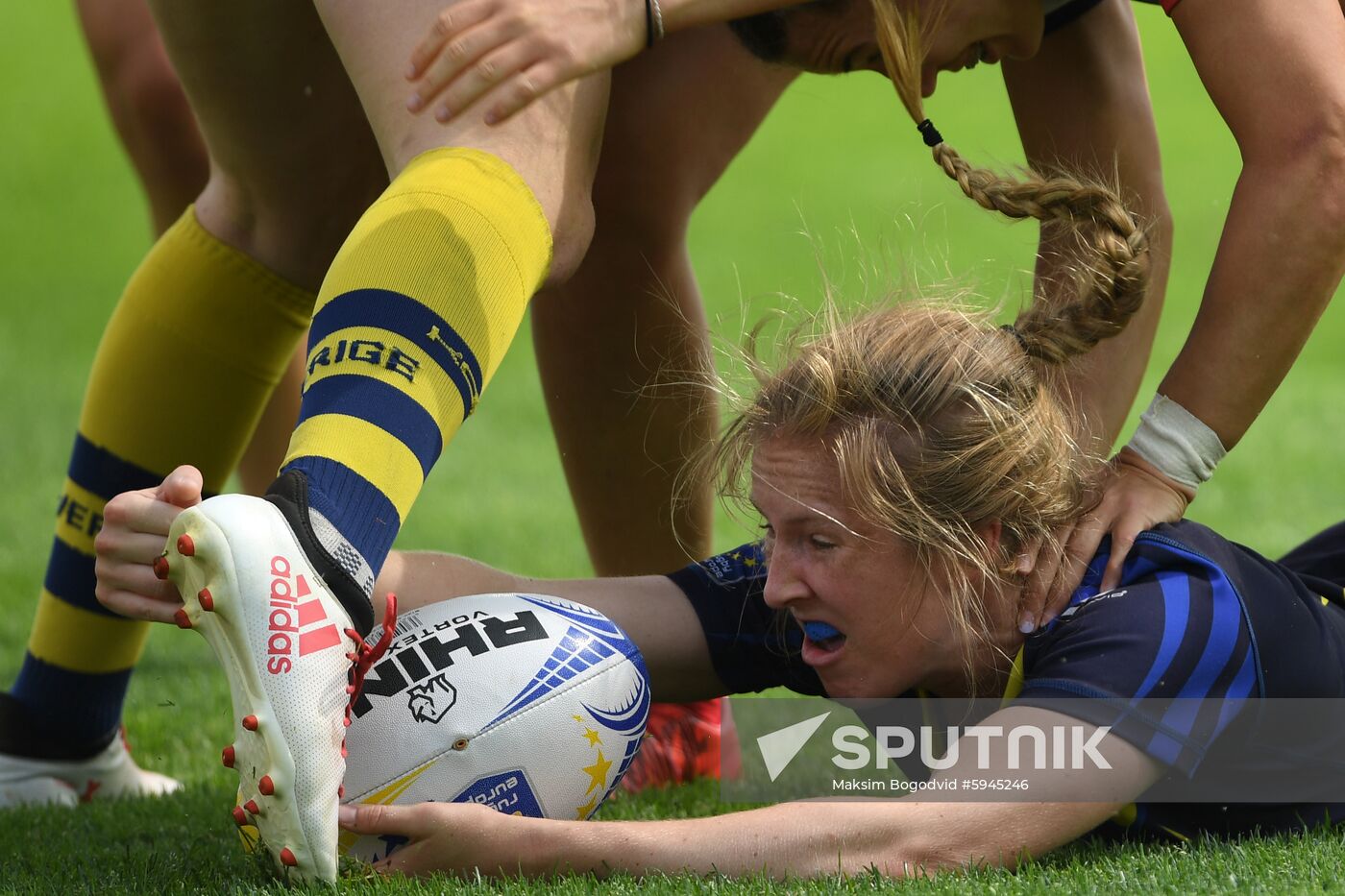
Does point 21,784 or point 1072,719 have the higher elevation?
point 1072,719

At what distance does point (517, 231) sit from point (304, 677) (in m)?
0.61

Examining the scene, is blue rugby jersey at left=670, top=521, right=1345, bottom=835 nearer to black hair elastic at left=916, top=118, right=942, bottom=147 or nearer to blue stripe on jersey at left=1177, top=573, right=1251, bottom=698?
blue stripe on jersey at left=1177, top=573, right=1251, bottom=698

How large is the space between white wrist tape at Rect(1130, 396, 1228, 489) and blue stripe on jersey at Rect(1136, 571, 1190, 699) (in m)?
0.23

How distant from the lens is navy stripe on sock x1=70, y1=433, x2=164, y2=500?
8.70ft

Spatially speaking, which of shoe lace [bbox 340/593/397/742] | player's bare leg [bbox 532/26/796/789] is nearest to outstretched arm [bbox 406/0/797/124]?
shoe lace [bbox 340/593/397/742]

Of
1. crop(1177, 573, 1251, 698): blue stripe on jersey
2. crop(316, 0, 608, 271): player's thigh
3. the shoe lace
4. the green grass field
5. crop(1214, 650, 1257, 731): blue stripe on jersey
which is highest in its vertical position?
crop(316, 0, 608, 271): player's thigh

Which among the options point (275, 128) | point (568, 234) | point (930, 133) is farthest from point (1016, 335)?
point (275, 128)

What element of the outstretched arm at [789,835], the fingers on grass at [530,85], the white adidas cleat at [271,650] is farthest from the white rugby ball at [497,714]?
the fingers on grass at [530,85]

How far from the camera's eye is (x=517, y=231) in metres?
1.97

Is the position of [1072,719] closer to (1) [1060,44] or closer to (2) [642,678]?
(2) [642,678]

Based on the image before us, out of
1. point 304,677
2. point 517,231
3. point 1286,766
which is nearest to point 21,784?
point 304,677

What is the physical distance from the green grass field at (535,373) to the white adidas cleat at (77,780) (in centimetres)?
9

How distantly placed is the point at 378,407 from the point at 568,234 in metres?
0.40

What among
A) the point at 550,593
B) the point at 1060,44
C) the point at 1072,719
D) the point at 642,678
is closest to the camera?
the point at 1072,719
